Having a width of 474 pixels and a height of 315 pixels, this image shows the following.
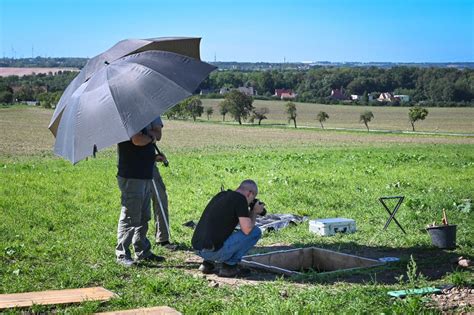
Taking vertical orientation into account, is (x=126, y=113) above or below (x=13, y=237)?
above

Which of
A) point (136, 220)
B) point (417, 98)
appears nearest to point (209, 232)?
point (136, 220)

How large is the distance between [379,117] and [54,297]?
92.0 meters

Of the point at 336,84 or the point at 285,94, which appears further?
the point at 285,94

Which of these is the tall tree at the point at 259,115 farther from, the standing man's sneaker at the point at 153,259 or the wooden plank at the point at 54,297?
the wooden plank at the point at 54,297

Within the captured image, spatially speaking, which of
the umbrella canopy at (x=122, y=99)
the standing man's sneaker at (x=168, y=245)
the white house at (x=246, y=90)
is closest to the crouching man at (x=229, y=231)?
the umbrella canopy at (x=122, y=99)

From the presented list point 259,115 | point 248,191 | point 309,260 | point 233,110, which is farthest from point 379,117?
point 248,191

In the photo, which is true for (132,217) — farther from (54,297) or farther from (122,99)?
(54,297)

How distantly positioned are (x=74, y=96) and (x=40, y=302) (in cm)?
294

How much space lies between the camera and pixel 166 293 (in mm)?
7246

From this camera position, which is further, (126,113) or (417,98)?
(417,98)

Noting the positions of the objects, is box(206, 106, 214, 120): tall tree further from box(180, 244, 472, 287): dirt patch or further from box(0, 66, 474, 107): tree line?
box(180, 244, 472, 287): dirt patch

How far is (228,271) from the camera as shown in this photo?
8180 millimetres

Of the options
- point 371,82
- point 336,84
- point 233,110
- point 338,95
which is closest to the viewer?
point 233,110

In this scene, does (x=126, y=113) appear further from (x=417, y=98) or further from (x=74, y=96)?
(x=417, y=98)
